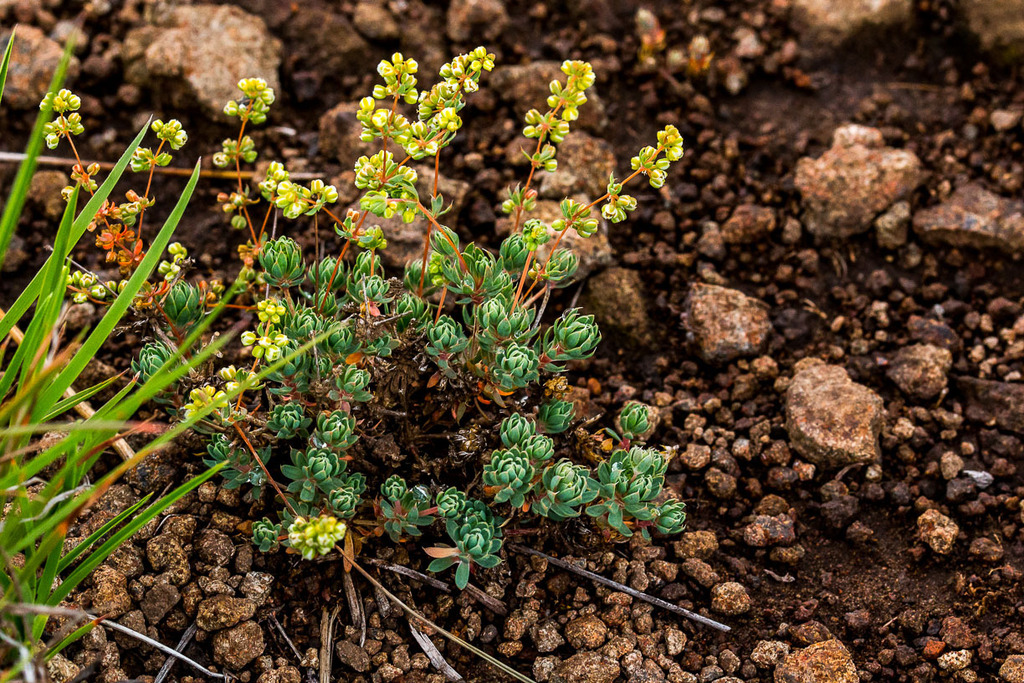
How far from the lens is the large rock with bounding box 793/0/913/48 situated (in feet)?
14.2

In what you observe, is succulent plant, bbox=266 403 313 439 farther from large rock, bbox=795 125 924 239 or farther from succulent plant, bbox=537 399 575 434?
large rock, bbox=795 125 924 239

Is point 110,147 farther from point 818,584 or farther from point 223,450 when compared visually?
point 818,584

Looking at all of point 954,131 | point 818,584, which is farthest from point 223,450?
point 954,131

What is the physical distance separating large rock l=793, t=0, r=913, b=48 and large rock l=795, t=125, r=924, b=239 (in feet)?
2.59

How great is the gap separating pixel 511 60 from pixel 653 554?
2514 millimetres

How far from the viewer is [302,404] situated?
9.13 feet

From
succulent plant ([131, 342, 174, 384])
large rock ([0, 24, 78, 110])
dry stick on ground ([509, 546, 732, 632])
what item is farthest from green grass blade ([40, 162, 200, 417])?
large rock ([0, 24, 78, 110])

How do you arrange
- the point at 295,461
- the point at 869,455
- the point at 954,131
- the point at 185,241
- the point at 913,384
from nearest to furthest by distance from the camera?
1. the point at 295,461
2. the point at 869,455
3. the point at 913,384
4. the point at 185,241
5. the point at 954,131

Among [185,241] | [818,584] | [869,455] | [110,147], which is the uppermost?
[110,147]

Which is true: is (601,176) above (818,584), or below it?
above

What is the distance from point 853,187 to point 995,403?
109 cm

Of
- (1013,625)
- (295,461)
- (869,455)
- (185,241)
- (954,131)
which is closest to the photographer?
(295,461)

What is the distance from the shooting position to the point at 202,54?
404 cm

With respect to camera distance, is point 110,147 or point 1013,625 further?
point 110,147
